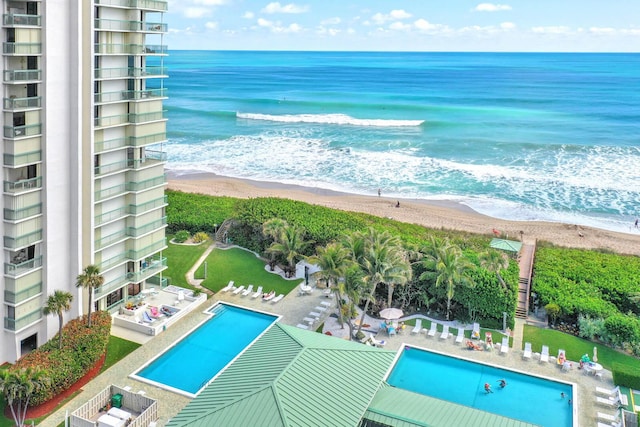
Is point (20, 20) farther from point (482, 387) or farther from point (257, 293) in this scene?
point (482, 387)

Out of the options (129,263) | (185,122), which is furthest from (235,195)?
(185,122)

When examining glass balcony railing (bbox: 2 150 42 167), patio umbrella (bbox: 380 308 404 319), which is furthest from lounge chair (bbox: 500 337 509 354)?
glass balcony railing (bbox: 2 150 42 167)

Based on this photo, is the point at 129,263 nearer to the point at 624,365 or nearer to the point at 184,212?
the point at 184,212

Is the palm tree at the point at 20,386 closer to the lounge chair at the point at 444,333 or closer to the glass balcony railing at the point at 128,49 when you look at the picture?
the glass balcony railing at the point at 128,49

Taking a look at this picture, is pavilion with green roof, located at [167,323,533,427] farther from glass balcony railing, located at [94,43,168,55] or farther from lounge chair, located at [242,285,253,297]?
glass balcony railing, located at [94,43,168,55]

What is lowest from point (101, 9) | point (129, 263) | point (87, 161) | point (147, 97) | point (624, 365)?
point (624, 365)

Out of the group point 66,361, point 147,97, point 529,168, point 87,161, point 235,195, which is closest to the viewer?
point 66,361

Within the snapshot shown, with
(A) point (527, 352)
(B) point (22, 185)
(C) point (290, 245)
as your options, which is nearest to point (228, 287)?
(C) point (290, 245)

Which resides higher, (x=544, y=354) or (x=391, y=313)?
(x=391, y=313)

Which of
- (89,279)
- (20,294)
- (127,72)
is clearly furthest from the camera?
(127,72)
